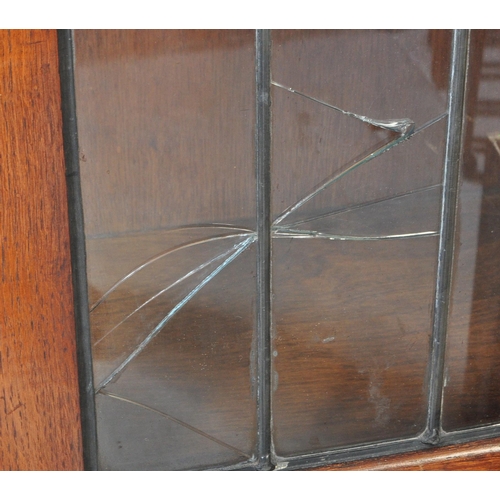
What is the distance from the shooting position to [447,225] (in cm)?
121

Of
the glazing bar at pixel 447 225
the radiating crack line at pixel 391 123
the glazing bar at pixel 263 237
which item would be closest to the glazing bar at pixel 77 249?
the glazing bar at pixel 263 237

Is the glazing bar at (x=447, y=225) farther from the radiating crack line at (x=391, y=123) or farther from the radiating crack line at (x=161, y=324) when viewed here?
the radiating crack line at (x=161, y=324)

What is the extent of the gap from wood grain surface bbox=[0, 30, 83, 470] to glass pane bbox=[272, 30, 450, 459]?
34 cm

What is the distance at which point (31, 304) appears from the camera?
1.06 meters

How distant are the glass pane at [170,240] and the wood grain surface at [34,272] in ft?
0.14

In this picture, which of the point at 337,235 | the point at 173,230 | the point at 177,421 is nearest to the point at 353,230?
the point at 337,235

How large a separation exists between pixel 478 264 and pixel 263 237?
0.41 meters

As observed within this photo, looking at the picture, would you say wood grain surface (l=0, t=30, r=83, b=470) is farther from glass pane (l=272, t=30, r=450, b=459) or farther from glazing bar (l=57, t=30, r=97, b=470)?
glass pane (l=272, t=30, r=450, b=459)

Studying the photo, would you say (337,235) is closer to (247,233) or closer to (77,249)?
(247,233)

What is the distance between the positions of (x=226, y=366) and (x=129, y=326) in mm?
180

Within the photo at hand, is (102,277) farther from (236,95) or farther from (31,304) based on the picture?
(236,95)

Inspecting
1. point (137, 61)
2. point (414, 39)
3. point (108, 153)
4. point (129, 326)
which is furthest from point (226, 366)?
point (414, 39)

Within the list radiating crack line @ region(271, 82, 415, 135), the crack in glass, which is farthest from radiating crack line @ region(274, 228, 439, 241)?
radiating crack line @ region(271, 82, 415, 135)

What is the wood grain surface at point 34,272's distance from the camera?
39.1 inches
